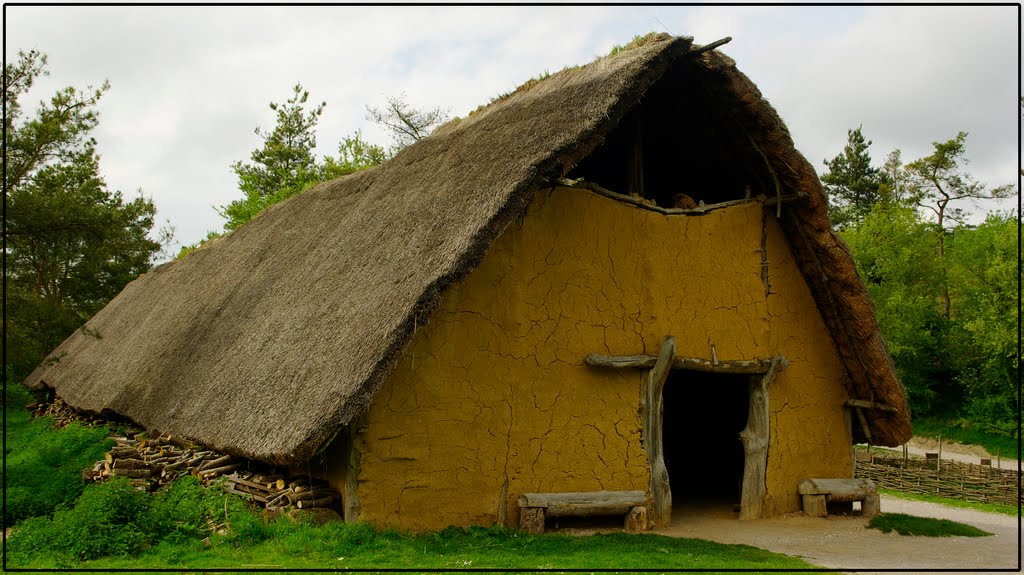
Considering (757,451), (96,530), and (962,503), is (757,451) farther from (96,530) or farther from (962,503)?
(962,503)

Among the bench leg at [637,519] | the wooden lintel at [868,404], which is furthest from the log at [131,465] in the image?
the wooden lintel at [868,404]

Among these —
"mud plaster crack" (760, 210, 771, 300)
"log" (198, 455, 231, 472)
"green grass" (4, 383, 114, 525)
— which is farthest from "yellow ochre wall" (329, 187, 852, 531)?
"green grass" (4, 383, 114, 525)

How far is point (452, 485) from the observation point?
7.71 metres

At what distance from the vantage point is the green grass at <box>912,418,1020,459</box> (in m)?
24.7

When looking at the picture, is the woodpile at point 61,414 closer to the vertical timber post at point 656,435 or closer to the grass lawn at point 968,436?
the vertical timber post at point 656,435

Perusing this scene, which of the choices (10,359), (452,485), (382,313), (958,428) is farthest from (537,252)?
(958,428)

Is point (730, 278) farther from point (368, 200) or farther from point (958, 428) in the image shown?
point (958, 428)

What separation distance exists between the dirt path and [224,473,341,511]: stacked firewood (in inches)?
146

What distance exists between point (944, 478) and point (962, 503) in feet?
5.41

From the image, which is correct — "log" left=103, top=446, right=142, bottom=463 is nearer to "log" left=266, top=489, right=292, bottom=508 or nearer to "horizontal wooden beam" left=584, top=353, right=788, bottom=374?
"log" left=266, top=489, right=292, bottom=508

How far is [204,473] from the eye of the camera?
8641mm

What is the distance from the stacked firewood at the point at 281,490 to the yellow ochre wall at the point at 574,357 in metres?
0.60

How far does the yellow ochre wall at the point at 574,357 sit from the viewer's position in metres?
7.61

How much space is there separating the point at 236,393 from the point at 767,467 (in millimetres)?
6393
